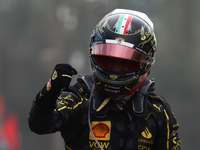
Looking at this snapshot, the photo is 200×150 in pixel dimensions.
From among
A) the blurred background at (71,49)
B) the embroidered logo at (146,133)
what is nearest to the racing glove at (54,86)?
the embroidered logo at (146,133)

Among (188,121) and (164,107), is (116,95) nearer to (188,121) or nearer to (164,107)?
(164,107)

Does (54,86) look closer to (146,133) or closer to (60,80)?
(60,80)

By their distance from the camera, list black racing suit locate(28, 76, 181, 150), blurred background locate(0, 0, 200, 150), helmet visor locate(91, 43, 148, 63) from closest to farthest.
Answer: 1. helmet visor locate(91, 43, 148, 63)
2. black racing suit locate(28, 76, 181, 150)
3. blurred background locate(0, 0, 200, 150)

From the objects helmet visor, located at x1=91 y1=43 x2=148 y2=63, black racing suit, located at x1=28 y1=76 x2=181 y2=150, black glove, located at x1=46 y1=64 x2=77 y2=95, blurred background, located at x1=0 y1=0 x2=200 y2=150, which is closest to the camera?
black glove, located at x1=46 y1=64 x2=77 y2=95

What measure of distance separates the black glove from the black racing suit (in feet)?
1.16

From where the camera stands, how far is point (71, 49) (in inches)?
321

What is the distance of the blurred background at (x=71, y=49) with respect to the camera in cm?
787

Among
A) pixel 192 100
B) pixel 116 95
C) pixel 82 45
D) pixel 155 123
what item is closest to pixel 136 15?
pixel 116 95

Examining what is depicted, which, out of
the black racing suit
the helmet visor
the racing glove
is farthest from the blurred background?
the racing glove

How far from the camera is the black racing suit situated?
2684 millimetres

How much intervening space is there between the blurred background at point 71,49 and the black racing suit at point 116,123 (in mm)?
5085

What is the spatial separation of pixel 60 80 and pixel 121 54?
1.92ft

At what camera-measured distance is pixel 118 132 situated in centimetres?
274

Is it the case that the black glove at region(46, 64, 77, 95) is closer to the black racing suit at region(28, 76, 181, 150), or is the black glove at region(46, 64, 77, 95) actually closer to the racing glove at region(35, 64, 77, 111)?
the racing glove at region(35, 64, 77, 111)
